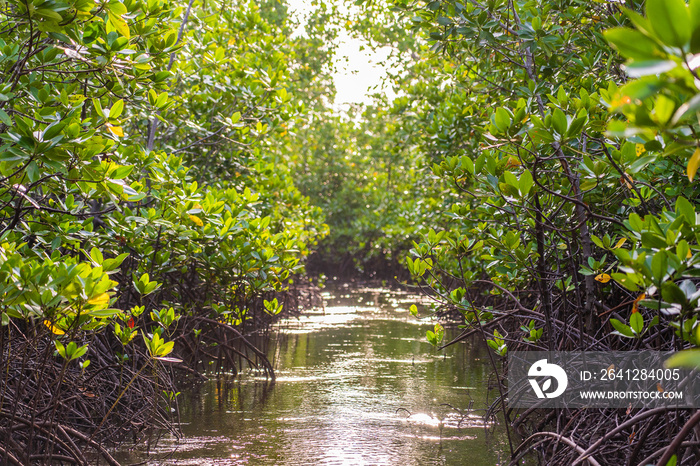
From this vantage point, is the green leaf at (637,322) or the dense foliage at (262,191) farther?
the green leaf at (637,322)

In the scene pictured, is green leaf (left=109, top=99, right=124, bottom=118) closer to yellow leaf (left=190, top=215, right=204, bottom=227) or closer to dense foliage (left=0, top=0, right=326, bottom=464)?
dense foliage (left=0, top=0, right=326, bottom=464)

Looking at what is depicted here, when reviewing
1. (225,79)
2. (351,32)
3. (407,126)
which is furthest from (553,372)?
(351,32)

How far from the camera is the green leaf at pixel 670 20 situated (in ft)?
3.06

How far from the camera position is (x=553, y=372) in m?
3.24

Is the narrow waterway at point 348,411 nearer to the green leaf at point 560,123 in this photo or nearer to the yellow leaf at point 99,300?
the yellow leaf at point 99,300

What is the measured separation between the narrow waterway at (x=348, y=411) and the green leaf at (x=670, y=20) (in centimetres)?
306

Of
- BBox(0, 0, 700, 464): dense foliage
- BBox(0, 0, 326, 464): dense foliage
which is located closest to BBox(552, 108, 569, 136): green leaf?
BBox(0, 0, 700, 464): dense foliage

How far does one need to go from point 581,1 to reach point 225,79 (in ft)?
11.3

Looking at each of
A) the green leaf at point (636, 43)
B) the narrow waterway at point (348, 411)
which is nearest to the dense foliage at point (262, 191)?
the green leaf at point (636, 43)

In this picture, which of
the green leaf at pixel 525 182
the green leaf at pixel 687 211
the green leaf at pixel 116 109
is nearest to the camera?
the green leaf at pixel 687 211

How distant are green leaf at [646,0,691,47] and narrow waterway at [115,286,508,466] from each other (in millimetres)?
3062

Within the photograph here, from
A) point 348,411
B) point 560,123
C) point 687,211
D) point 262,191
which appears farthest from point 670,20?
point 262,191

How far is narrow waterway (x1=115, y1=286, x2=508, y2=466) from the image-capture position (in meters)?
3.64

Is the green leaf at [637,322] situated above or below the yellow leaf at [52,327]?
below
